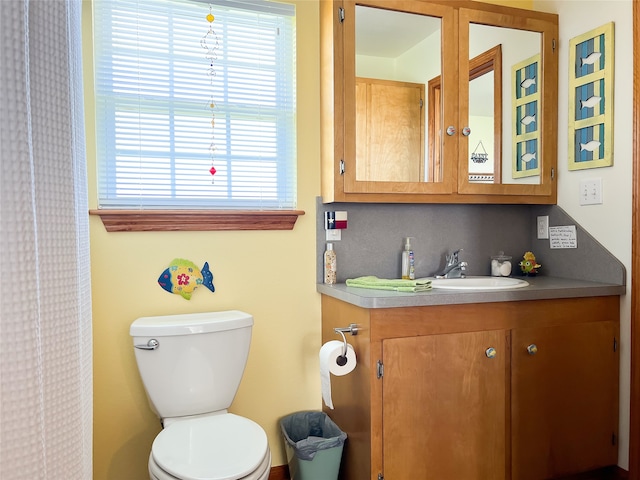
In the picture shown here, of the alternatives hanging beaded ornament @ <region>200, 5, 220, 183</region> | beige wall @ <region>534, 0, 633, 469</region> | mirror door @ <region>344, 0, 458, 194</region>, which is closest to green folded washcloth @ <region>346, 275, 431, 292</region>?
mirror door @ <region>344, 0, 458, 194</region>

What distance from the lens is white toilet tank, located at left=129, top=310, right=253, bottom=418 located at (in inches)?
65.0

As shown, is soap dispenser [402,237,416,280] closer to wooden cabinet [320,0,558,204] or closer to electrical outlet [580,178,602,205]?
wooden cabinet [320,0,558,204]

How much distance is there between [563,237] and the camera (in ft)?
7.32

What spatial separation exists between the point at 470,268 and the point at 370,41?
122 centimetres

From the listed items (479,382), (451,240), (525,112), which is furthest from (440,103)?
(479,382)

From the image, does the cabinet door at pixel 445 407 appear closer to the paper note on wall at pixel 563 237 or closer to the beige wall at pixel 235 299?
the beige wall at pixel 235 299

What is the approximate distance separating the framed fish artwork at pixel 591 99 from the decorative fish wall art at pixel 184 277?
5.93 feet

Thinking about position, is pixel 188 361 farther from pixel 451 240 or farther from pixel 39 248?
pixel 451 240

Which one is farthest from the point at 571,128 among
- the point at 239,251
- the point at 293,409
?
the point at 293,409

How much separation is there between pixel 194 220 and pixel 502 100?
1.55 m

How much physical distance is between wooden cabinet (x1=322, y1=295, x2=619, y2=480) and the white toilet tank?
48 centimetres

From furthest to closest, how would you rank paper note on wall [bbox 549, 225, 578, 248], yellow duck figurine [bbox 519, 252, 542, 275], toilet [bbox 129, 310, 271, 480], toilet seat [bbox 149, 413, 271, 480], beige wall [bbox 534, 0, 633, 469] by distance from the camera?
1. yellow duck figurine [bbox 519, 252, 542, 275]
2. paper note on wall [bbox 549, 225, 578, 248]
3. beige wall [bbox 534, 0, 633, 469]
4. toilet [bbox 129, 310, 271, 480]
5. toilet seat [bbox 149, 413, 271, 480]

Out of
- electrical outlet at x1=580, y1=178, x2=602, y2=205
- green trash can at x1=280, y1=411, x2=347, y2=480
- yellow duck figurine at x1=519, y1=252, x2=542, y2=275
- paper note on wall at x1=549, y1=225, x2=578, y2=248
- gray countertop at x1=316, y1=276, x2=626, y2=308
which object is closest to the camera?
gray countertop at x1=316, y1=276, x2=626, y2=308

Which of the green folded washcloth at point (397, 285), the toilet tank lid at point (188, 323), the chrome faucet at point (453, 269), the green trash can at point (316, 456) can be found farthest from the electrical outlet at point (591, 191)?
the toilet tank lid at point (188, 323)
